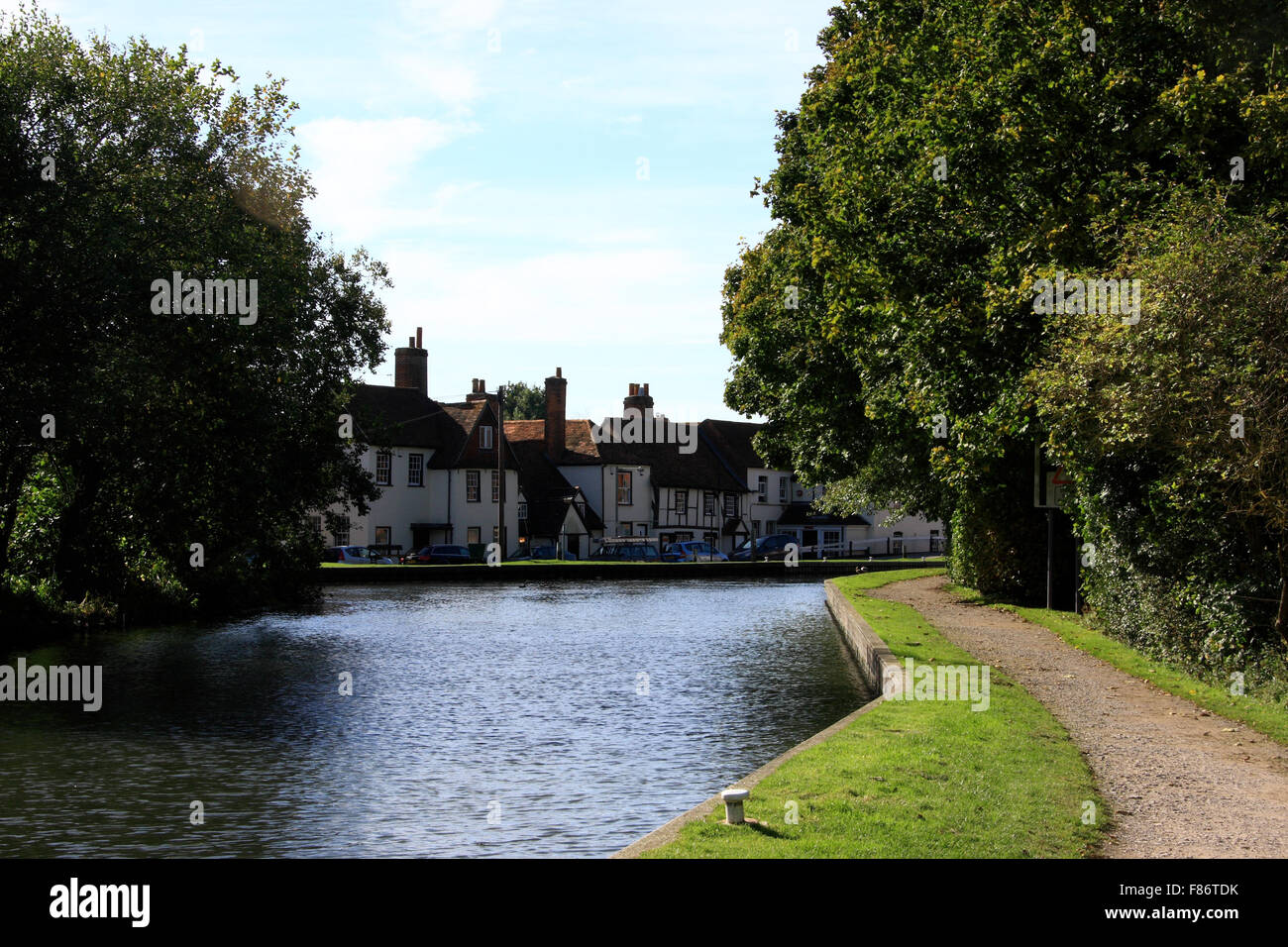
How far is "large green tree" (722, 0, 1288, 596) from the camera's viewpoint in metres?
17.6

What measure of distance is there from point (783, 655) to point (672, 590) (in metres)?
24.5

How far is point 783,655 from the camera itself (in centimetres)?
2480

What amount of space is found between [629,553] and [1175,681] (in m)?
56.5

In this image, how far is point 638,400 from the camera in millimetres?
85625

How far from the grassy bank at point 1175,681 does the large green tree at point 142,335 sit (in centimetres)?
1745

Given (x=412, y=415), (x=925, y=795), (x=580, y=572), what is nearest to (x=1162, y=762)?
(x=925, y=795)

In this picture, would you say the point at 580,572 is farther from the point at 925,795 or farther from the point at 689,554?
the point at 925,795

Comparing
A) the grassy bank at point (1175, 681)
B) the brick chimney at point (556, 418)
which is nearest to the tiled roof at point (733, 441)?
the brick chimney at point (556, 418)

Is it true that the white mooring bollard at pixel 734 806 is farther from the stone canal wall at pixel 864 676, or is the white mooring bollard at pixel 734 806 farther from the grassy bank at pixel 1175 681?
the grassy bank at pixel 1175 681

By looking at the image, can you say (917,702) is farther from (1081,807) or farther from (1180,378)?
(1081,807)

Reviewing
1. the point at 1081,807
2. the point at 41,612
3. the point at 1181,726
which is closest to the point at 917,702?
the point at 1181,726

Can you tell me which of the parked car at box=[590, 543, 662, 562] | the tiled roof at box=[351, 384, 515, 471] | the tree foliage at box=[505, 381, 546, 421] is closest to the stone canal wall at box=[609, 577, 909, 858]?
the parked car at box=[590, 543, 662, 562]

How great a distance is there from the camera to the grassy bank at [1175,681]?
13.3 metres

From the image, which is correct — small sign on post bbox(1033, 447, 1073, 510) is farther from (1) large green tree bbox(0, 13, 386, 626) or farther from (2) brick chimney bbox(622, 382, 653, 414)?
(2) brick chimney bbox(622, 382, 653, 414)
